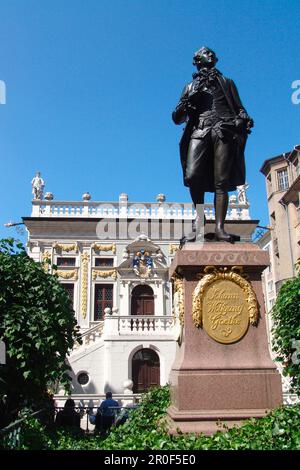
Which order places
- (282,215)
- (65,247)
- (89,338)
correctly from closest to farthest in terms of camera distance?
(89,338)
(65,247)
(282,215)

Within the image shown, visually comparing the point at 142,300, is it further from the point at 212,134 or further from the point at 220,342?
the point at 220,342

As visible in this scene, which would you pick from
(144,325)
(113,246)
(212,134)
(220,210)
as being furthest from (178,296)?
(113,246)

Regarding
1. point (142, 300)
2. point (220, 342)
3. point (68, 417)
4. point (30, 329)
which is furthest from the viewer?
point (142, 300)

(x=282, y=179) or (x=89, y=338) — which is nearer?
(x=89, y=338)

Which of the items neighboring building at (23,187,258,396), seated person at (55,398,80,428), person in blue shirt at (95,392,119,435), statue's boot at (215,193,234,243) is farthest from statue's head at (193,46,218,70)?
neighboring building at (23,187,258,396)

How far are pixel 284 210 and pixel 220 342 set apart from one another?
28901 mm

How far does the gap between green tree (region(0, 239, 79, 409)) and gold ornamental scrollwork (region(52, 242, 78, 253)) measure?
17.6 metres

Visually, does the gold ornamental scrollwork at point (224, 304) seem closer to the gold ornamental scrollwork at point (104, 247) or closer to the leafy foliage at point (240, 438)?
the leafy foliage at point (240, 438)

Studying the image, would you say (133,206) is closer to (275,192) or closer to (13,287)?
(275,192)

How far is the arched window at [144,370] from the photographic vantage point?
793 inches

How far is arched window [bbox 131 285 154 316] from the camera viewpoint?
82.3 ft

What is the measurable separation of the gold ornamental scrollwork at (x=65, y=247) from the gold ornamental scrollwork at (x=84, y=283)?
70 cm

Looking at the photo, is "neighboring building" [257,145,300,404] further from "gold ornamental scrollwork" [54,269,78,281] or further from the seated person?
the seated person

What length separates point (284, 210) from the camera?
105 feet
